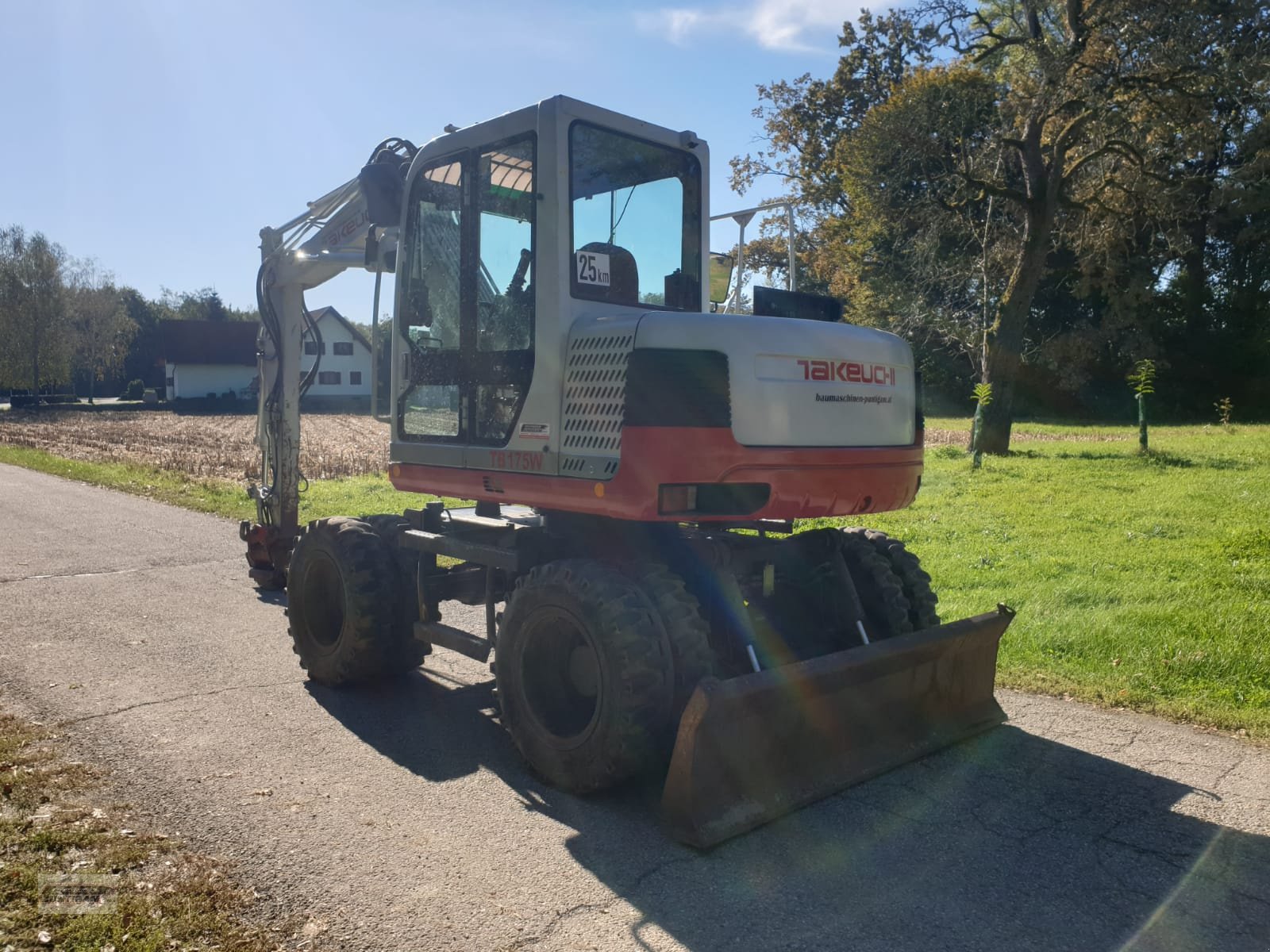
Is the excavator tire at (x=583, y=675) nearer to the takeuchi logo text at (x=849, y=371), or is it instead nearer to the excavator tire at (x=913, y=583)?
the takeuchi logo text at (x=849, y=371)

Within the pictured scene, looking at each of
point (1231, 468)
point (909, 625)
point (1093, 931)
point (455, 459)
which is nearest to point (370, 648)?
point (455, 459)

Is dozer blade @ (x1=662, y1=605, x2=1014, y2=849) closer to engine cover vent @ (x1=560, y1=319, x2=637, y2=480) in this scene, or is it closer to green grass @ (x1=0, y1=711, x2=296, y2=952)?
engine cover vent @ (x1=560, y1=319, x2=637, y2=480)

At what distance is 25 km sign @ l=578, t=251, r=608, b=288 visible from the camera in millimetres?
5101

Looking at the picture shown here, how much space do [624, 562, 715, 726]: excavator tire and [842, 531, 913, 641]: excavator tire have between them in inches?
54.5

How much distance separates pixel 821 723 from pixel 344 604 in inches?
122

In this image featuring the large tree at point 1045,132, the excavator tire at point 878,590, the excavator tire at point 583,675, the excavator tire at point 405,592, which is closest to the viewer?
the excavator tire at point 583,675

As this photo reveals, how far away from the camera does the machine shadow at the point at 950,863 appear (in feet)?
11.6

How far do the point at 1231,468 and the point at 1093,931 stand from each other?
48.1ft

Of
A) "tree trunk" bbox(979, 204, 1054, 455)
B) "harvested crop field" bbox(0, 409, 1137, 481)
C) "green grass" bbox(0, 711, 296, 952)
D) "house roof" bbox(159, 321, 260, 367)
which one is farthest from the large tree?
"house roof" bbox(159, 321, 260, 367)

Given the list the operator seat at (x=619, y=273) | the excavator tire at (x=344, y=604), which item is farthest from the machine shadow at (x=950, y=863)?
the operator seat at (x=619, y=273)

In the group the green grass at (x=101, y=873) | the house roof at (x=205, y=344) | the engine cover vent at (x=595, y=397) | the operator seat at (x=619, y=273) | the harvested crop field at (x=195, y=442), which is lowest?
the green grass at (x=101, y=873)

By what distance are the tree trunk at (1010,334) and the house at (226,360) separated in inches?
2020

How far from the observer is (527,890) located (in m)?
3.86

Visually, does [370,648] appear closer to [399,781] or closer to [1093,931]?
[399,781]
